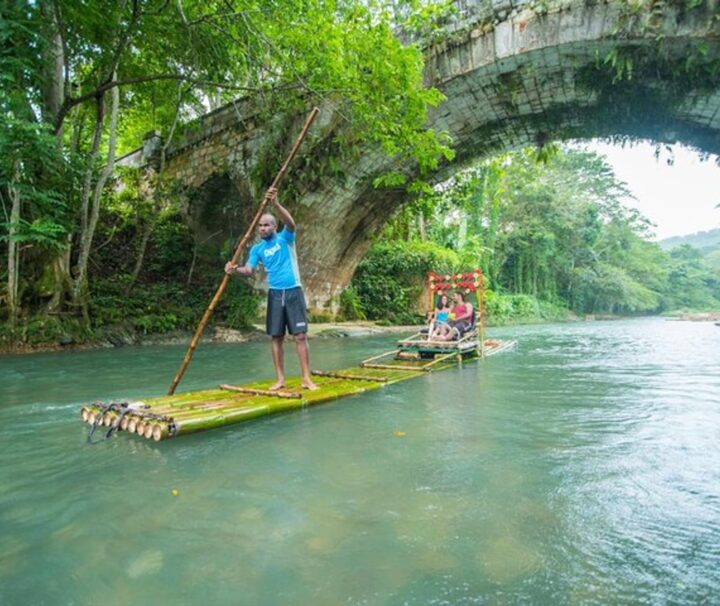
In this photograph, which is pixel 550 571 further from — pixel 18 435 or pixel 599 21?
pixel 599 21

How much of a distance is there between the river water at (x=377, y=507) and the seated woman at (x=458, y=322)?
352cm

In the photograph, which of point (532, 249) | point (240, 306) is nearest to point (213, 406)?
point (240, 306)

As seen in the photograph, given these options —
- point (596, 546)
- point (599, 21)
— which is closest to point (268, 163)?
point (599, 21)

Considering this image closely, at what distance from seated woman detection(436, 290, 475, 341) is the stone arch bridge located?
409 centimetres

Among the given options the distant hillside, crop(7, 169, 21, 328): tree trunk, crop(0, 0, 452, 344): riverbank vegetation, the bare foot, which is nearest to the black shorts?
the bare foot

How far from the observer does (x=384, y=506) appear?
82.9 inches

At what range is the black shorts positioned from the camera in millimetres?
4277

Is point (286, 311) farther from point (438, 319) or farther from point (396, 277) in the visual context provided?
point (396, 277)

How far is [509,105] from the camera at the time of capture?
32.2 ft

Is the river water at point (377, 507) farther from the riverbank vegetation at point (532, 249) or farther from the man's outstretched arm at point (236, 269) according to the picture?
the riverbank vegetation at point (532, 249)

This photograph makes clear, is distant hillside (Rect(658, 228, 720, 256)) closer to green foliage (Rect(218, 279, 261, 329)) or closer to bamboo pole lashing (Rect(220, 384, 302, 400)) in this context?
green foliage (Rect(218, 279, 261, 329))

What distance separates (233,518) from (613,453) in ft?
6.66

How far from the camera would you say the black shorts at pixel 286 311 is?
4277mm

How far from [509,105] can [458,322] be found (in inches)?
182
